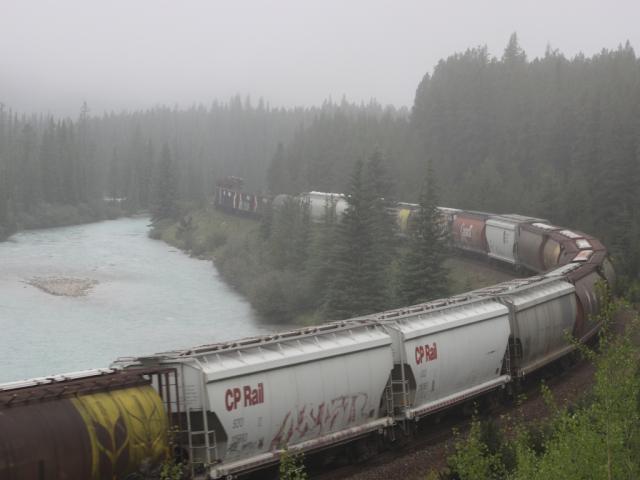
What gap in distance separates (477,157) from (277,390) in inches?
3633

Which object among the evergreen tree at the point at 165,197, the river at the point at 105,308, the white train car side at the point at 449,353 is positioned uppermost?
the white train car side at the point at 449,353

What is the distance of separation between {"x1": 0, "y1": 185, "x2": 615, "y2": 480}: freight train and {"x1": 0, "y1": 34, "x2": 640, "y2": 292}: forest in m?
25.1

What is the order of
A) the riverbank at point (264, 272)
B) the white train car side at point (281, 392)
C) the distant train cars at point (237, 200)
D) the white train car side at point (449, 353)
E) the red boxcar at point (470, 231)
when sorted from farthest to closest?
the distant train cars at point (237, 200), the red boxcar at point (470, 231), the riverbank at point (264, 272), the white train car side at point (449, 353), the white train car side at point (281, 392)

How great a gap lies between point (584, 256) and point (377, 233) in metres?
18.9

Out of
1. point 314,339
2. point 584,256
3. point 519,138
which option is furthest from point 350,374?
point 519,138

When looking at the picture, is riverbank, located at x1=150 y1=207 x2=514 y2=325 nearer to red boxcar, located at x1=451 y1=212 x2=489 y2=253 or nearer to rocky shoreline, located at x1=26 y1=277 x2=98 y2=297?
red boxcar, located at x1=451 y1=212 x2=489 y2=253

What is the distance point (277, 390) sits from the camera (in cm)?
1791

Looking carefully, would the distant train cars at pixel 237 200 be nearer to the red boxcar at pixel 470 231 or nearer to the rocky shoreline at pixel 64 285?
the rocky shoreline at pixel 64 285

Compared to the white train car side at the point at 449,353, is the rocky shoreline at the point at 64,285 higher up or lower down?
lower down

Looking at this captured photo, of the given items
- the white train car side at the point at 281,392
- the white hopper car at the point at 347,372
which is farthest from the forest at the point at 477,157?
the white train car side at the point at 281,392

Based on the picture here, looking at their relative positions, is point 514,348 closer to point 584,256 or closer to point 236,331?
point 584,256

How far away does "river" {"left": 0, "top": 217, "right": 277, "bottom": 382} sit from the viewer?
152 ft

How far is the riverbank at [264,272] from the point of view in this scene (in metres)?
55.2

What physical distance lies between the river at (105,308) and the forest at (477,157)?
18.8m
